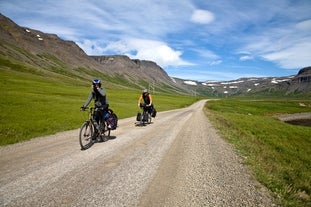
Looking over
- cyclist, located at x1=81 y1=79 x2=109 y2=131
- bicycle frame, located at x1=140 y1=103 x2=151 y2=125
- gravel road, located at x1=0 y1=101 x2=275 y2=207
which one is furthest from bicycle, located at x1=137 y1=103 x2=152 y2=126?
gravel road, located at x1=0 y1=101 x2=275 y2=207

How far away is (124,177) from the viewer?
708 cm

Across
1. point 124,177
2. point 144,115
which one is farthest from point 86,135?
point 144,115

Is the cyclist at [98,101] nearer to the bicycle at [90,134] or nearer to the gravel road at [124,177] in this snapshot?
the bicycle at [90,134]

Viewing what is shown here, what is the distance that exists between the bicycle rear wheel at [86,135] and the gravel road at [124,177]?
374 mm

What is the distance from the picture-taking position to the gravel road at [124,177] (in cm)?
562

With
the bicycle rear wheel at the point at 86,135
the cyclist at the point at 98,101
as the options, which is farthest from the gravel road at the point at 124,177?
the cyclist at the point at 98,101

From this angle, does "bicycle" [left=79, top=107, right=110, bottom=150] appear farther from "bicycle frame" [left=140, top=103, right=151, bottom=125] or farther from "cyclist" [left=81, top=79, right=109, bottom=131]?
"bicycle frame" [left=140, top=103, right=151, bottom=125]

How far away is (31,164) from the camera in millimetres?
8039

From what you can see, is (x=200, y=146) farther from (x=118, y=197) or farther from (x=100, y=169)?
(x=118, y=197)

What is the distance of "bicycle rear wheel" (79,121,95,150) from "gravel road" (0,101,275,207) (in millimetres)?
374

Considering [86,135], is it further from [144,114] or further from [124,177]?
[144,114]

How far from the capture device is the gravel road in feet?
18.4

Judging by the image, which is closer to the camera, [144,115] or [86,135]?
[86,135]

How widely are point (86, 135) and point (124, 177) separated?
4823mm
